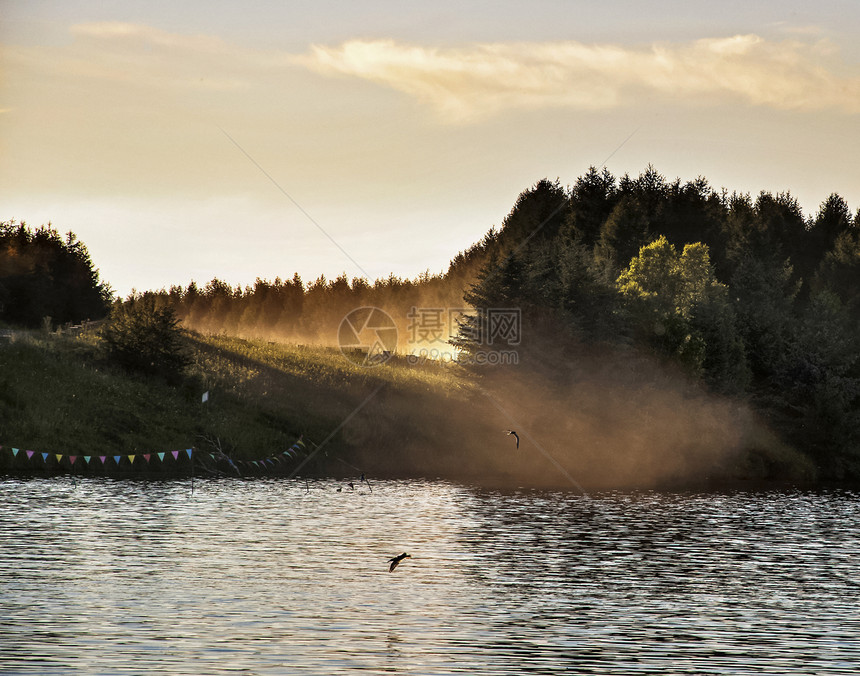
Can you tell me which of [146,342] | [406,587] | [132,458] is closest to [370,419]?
[146,342]

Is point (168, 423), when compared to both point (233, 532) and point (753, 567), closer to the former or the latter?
point (233, 532)

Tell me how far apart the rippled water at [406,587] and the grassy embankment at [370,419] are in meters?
14.1

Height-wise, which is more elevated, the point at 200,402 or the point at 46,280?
the point at 46,280

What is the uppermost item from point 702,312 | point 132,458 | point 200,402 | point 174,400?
point 702,312

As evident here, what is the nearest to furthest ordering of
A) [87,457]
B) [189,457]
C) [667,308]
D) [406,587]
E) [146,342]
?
[406,587]
[87,457]
[189,457]
[146,342]
[667,308]

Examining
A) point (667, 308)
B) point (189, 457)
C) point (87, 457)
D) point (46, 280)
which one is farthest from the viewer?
point (46, 280)

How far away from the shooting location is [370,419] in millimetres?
84312

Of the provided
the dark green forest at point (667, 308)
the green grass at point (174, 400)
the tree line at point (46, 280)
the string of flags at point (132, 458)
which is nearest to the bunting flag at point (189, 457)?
the string of flags at point (132, 458)

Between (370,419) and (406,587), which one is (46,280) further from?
(406,587)

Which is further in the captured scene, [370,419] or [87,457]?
[370,419]

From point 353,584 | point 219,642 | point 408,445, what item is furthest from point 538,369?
point 219,642

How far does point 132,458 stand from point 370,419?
26.3 m

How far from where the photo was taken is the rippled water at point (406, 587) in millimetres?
23484

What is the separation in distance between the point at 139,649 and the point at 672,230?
157048 mm
